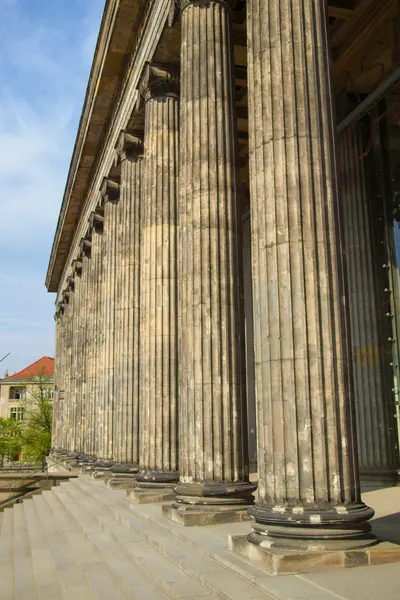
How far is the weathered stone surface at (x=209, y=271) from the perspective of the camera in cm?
1243

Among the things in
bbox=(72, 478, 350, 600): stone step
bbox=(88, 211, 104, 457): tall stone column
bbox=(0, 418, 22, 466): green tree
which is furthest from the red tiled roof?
bbox=(72, 478, 350, 600): stone step

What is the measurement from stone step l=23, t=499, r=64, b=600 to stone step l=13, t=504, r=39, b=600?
3.7 inches

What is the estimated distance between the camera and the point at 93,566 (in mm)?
10836

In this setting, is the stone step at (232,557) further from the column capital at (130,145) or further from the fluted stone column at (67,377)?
the fluted stone column at (67,377)

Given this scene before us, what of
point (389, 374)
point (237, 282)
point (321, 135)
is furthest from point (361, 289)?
point (321, 135)

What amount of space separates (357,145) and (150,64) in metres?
6.67

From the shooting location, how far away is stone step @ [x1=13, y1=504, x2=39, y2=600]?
1066 cm

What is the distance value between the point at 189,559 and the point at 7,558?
6895 mm

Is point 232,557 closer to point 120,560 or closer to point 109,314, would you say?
point 120,560

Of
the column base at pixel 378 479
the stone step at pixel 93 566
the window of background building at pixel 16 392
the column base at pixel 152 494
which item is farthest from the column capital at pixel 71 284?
the window of background building at pixel 16 392

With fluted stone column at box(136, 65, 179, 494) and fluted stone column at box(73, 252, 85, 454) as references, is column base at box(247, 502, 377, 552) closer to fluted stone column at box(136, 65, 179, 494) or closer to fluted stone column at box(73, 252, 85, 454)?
fluted stone column at box(136, 65, 179, 494)

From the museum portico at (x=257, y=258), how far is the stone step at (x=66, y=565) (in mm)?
2054

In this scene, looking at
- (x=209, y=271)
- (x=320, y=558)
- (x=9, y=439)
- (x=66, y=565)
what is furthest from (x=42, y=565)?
(x=9, y=439)

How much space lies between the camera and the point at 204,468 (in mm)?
12359
